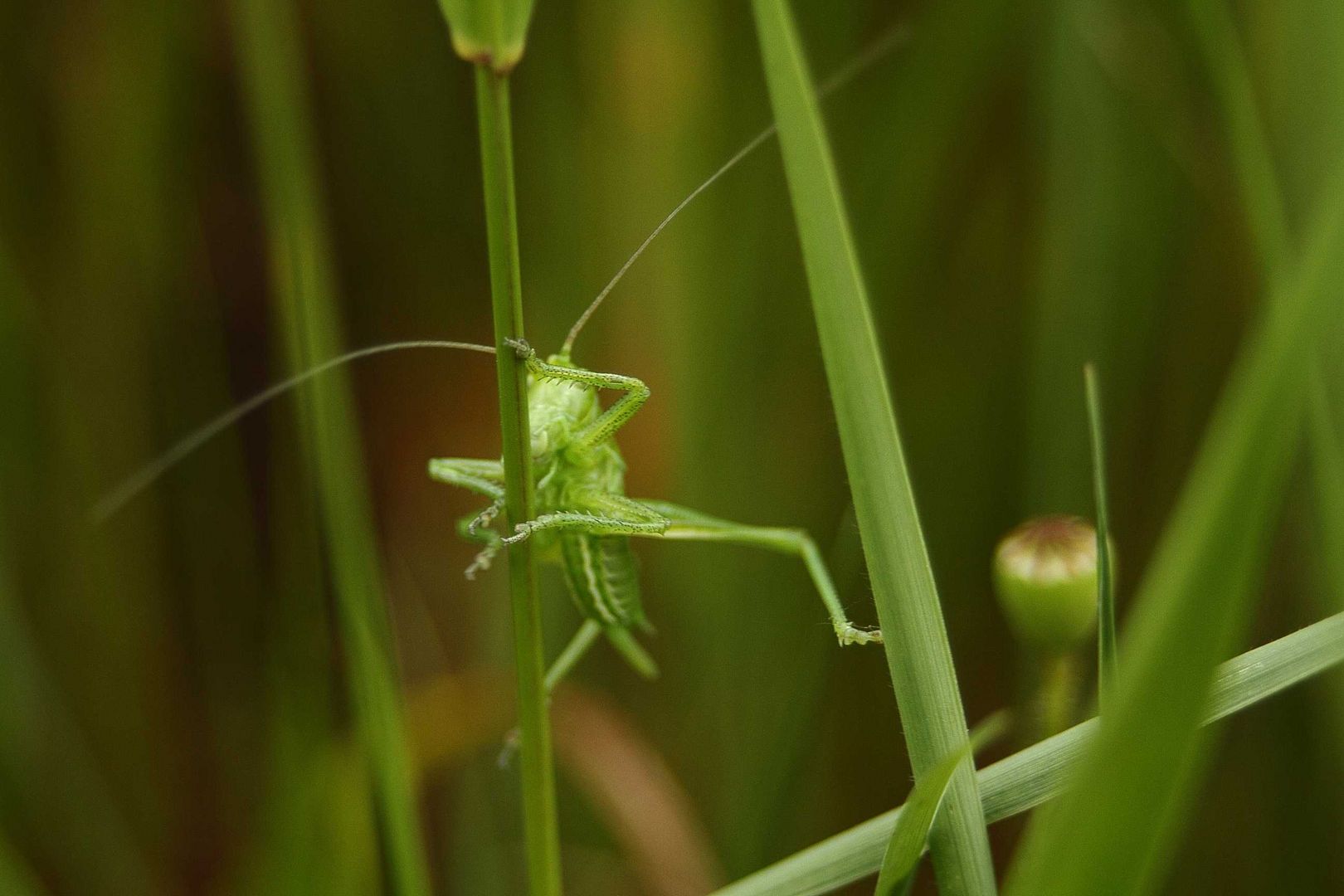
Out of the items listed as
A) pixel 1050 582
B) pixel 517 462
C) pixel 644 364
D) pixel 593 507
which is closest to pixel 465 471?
pixel 593 507

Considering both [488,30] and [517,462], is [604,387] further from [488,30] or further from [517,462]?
[488,30]

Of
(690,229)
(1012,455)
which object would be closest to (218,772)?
(690,229)

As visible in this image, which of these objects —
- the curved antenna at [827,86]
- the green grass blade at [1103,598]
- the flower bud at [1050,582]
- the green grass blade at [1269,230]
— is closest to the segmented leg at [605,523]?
the curved antenna at [827,86]

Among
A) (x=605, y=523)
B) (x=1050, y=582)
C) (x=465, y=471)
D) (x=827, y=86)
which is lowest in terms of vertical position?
(x=1050, y=582)

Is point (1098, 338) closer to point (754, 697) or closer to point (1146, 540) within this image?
point (1146, 540)

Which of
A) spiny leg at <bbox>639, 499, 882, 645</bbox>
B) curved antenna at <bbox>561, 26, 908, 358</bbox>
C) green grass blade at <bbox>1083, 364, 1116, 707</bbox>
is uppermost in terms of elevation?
curved antenna at <bbox>561, 26, 908, 358</bbox>

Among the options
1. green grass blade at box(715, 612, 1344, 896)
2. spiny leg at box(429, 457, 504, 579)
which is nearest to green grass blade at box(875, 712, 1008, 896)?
green grass blade at box(715, 612, 1344, 896)

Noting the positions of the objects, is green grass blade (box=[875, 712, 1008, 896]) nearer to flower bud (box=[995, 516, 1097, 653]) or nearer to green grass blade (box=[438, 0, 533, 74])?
flower bud (box=[995, 516, 1097, 653])

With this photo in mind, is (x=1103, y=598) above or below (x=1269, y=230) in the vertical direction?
below
